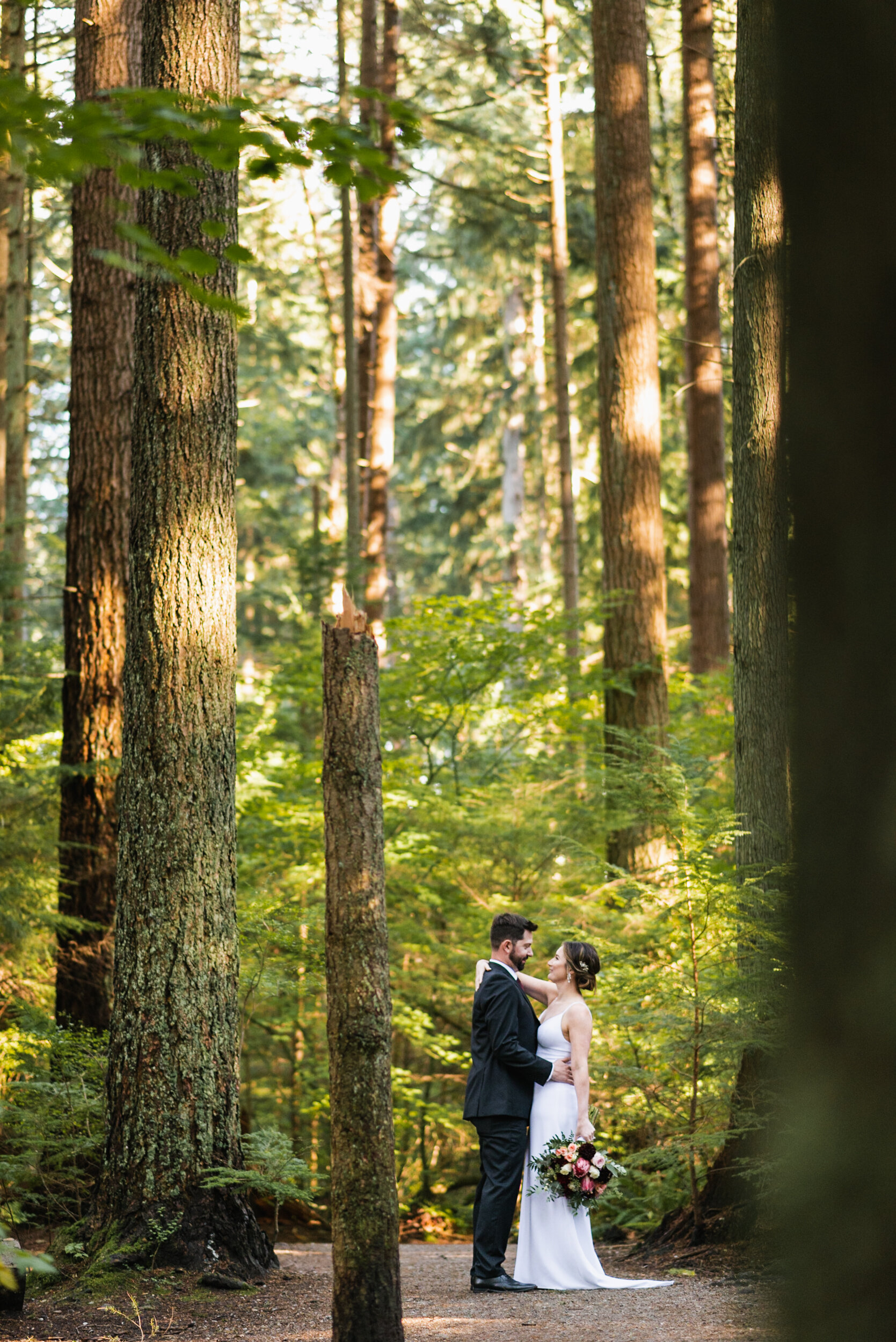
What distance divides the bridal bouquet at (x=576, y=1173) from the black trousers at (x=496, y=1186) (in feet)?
0.56

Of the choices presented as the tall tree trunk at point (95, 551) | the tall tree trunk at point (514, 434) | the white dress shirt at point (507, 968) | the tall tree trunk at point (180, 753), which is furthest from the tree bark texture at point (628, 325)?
the tall tree trunk at point (514, 434)

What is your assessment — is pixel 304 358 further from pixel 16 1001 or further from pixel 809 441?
pixel 809 441

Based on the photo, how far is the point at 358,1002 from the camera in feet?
15.5

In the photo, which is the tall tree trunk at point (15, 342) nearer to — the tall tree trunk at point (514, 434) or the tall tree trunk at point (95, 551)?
the tall tree trunk at point (95, 551)

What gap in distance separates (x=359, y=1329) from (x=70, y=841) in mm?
5204

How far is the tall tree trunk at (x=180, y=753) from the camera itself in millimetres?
6070

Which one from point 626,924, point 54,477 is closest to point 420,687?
point 626,924

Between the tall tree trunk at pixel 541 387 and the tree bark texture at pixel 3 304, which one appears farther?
the tall tree trunk at pixel 541 387

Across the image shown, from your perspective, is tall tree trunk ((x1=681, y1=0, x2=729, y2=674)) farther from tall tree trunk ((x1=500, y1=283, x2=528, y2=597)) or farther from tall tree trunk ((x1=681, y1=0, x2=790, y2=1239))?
tall tree trunk ((x1=500, y1=283, x2=528, y2=597))

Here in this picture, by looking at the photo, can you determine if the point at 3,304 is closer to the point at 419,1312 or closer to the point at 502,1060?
the point at 502,1060

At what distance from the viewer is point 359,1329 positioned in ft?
14.8

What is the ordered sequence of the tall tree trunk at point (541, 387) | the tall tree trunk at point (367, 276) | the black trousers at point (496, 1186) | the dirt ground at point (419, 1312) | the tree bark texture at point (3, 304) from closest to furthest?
the dirt ground at point (419, 1312)
the black trousers at point (496, 1186)
the tree bark texture at point (3, 304)
the tall tree trunk at point (367, 276)
the tall tree trunk at point (541, 387)

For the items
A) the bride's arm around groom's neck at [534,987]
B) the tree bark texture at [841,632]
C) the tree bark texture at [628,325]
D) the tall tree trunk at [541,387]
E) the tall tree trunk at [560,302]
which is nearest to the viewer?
the tree bark texture at [841,632]

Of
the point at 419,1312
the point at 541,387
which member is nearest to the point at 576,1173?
the point at 419,1312
